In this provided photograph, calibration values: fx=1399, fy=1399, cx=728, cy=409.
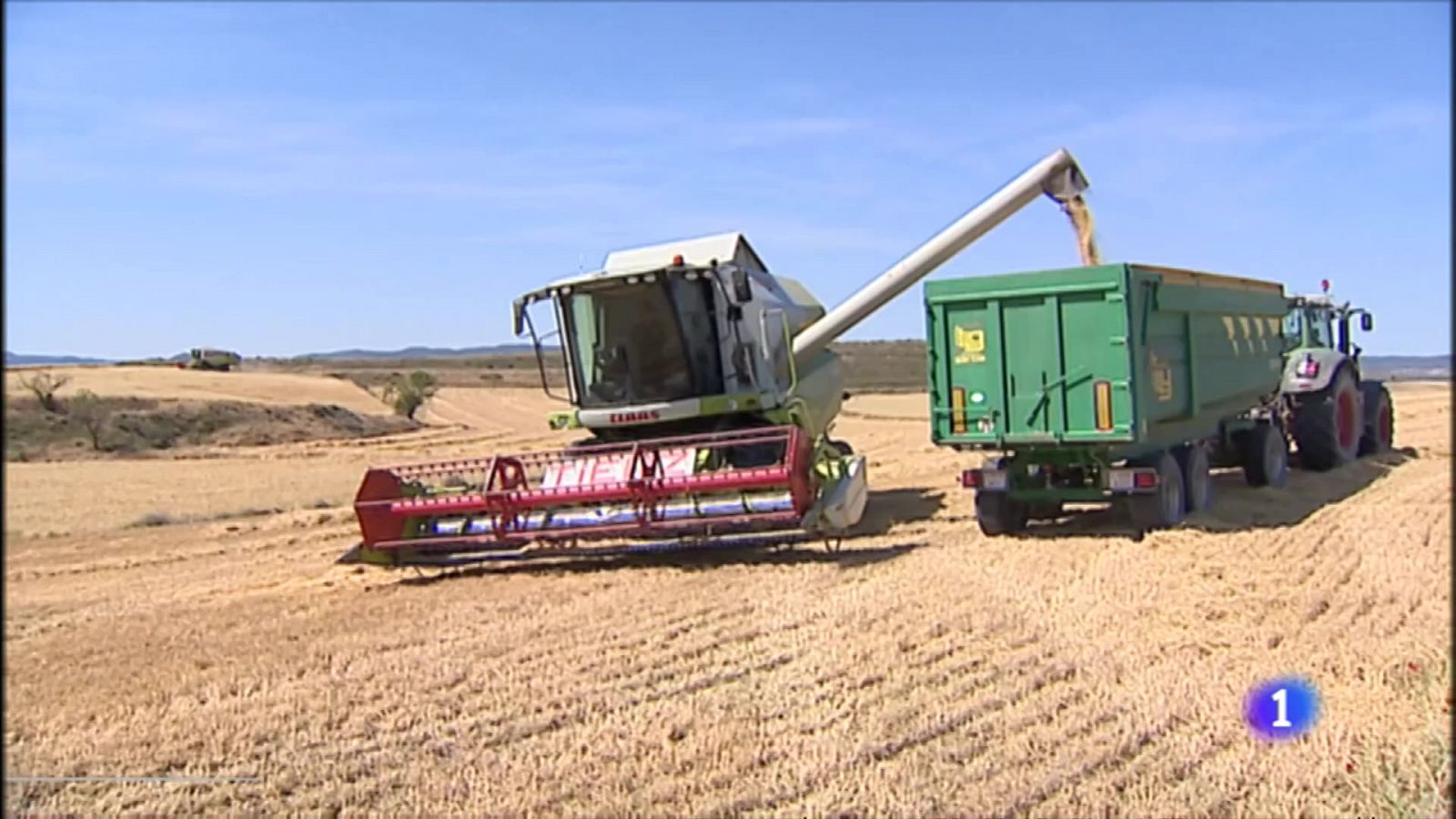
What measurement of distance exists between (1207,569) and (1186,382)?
10.9ft

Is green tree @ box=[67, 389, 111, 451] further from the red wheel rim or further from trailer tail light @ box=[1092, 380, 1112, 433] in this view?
trailer tail light @ box=[1092, 380, 1112, 433]

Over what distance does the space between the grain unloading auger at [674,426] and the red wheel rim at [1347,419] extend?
202 inches

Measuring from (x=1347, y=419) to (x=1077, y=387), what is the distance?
24.6 feet

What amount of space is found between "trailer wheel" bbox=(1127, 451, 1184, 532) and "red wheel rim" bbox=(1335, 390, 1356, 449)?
633 cm

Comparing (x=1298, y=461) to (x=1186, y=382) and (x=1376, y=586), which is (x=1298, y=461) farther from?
(x=1376, y=586)

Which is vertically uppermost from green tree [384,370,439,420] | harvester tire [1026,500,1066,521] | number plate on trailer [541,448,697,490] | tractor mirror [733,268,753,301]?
tractor mirror [733,268,753,301]

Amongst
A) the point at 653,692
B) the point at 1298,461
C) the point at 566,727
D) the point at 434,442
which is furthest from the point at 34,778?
the point at 434,442

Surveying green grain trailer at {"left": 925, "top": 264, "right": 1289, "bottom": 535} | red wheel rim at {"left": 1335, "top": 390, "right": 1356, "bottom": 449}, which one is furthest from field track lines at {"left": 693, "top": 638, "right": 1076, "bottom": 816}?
red wheel rim at {"left": 1335, "top": 390, "right": 1356, "bottom": 449}

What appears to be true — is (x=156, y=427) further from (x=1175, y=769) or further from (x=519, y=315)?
(x=1175, y=769)

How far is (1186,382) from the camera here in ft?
39.8

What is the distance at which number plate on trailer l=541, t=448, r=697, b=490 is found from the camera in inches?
438

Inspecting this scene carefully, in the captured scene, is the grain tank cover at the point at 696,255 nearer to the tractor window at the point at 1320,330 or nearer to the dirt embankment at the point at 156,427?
the tractor window at the point at 1320,330

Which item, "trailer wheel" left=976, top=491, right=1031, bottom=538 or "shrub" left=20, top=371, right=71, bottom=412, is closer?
"trailer wheel" left=976, top=491, right=1031, bottom=538

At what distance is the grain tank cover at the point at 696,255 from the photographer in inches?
527
